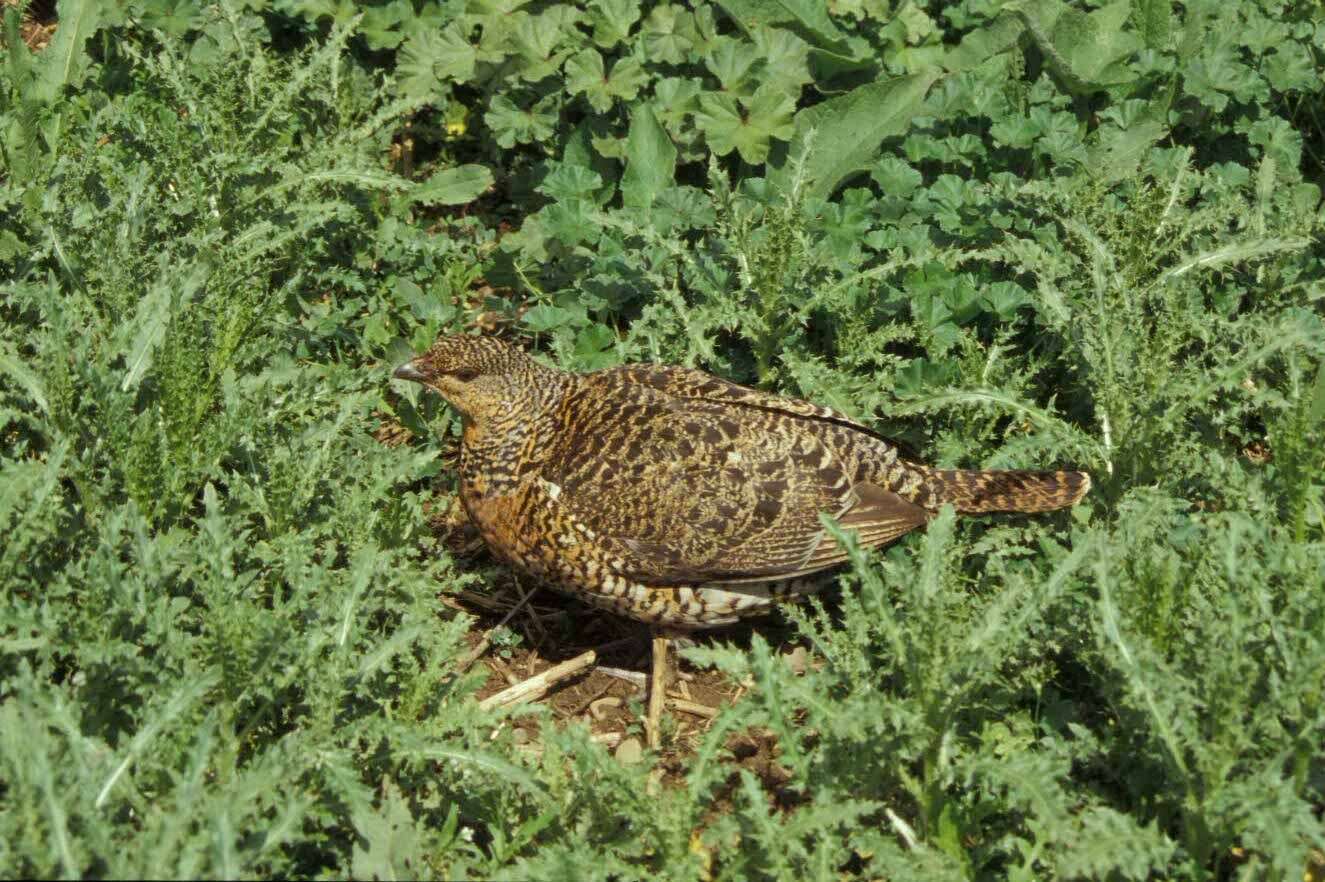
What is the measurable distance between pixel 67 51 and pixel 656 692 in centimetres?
373

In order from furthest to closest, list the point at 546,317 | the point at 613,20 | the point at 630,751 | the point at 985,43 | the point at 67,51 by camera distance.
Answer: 1. the point at 67,51
2. the point at 985,43
3. the point at 613,20
4. the point at 546,317
5. the point at 630,751

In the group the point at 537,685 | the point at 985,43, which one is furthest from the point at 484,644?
the point at 985,43

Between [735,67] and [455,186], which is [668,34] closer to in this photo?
[735,67]

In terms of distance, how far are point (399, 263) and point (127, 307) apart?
1335mm

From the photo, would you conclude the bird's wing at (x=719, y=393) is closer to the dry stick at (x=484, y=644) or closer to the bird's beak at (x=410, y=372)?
the bird's beak at (x=410, y=372)

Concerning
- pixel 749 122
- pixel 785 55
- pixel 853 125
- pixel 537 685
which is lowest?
pixel 537 685

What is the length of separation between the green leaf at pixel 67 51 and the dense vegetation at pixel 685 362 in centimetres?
3

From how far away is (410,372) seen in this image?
16.8ft

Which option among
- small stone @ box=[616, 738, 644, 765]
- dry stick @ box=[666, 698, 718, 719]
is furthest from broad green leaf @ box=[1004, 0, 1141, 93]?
small stone @ box=[616, 738, 644, 765]

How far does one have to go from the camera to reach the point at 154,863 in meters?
3.23

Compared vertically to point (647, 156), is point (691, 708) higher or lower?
lower

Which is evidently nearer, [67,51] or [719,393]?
[719,393]

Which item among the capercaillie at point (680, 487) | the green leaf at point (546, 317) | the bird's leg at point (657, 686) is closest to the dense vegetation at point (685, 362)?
the green leaf at point (546, 317)

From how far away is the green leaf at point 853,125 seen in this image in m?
6.01
